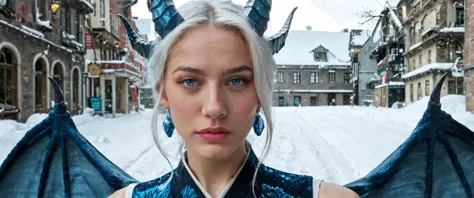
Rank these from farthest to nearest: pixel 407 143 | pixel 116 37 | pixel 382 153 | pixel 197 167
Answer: pixel 116 37 → pixel 382 153 → pixel 407 143 → pixel 197 167

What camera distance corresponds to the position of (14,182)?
6.16 ft

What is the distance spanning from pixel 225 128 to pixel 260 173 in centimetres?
29

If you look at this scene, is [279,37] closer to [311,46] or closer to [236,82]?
[236,82]

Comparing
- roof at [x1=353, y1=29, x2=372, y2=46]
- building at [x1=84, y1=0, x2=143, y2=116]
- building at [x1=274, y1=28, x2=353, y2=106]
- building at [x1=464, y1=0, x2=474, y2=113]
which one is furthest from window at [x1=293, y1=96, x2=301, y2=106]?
building at [x1=464, y1=0, x2=474, y2=113]

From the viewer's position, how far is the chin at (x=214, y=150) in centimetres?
134

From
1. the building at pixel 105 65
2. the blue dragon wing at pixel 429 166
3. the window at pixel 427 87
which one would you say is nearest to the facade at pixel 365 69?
the window at pixel 427 87

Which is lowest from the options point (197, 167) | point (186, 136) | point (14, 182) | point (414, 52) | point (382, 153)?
point (382, 153)

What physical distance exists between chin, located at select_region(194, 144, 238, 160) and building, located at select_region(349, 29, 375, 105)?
47105 mm

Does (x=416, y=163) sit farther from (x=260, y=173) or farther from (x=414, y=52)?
(x=414, y=52)

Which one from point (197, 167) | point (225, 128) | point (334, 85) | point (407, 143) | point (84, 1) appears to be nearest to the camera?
point (225, 128)

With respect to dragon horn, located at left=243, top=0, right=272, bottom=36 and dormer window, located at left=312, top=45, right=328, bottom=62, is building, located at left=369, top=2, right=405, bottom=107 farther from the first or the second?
dragon horn, located at left=243, top=0, right=272, bottom=36

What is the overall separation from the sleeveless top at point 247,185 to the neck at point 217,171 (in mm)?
32

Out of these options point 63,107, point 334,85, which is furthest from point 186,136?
point 334,85

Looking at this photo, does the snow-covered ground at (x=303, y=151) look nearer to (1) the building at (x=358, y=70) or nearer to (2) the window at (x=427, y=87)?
(2) the window at (x=427, y=87)
